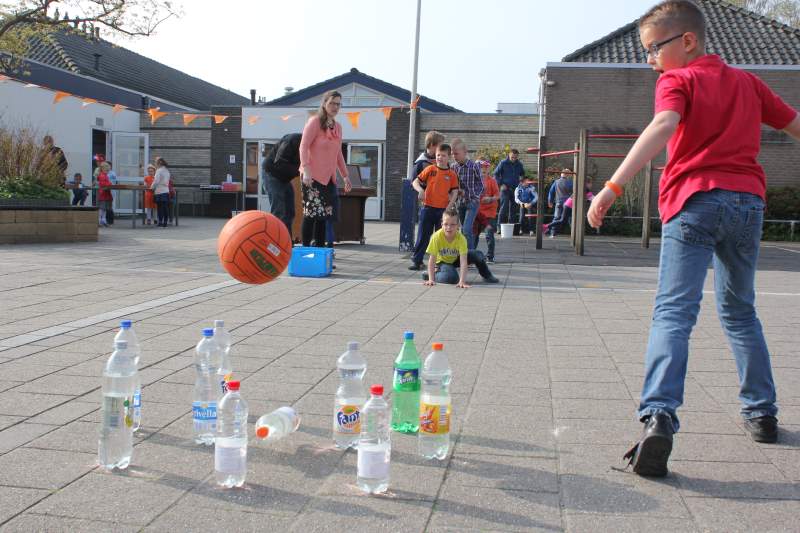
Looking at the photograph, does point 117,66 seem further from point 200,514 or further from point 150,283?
point 200,514

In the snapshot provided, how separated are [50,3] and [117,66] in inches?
767

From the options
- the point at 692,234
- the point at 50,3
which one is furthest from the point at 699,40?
the point at 50,3

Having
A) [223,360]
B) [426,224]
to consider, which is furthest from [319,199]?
[223,360]

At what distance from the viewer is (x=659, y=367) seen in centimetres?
353

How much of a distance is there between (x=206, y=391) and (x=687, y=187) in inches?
95.4

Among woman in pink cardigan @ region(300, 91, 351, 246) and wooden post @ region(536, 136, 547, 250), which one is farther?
wooden post @ region(536, 136, 547, 250)

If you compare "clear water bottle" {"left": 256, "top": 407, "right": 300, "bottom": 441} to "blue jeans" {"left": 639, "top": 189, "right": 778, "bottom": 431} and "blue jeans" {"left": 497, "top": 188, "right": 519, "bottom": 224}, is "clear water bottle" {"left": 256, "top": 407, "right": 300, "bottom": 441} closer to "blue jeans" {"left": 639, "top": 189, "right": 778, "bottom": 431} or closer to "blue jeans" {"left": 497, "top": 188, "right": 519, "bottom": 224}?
"blue jeans" {"left": 639, "top": 189, "right": 778, "bottom": 431}

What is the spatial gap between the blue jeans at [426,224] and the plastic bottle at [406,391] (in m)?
7.22

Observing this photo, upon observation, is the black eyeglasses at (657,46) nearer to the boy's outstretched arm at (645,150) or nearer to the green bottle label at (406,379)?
the boy's outstretched arm at (645,150)

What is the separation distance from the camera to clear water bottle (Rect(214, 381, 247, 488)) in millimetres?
3227

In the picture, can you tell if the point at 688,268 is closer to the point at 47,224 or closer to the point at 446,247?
the point at 446,247

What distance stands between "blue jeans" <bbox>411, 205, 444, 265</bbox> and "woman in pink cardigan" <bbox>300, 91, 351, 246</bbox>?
4.19 ft

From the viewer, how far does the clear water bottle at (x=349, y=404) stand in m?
3.73

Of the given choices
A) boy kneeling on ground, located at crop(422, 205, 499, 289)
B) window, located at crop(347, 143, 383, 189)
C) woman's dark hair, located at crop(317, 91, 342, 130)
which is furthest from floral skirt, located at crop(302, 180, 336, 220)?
Result: window, located at crop(347, 143, 383, 189)
